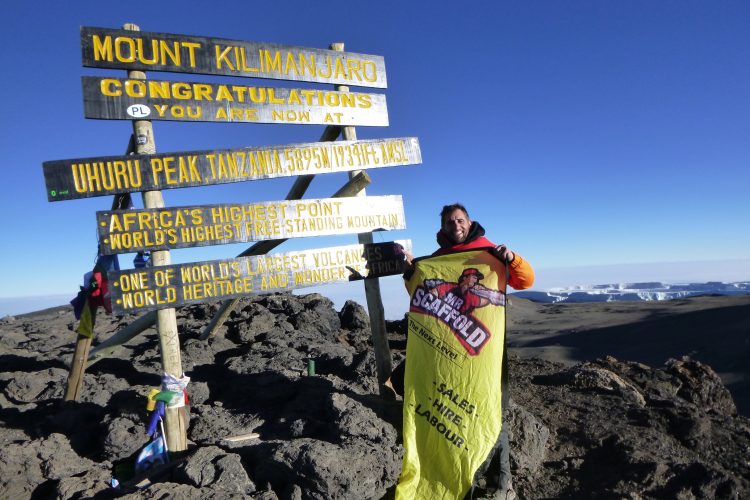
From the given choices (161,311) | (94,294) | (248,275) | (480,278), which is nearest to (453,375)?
(480,278)

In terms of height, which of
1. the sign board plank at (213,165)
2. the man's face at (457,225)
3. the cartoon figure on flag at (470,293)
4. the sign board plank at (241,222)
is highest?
the sign board plank at (213,165)

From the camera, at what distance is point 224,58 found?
4730mm

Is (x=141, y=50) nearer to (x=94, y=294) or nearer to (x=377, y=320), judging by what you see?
(x=94, y=294)

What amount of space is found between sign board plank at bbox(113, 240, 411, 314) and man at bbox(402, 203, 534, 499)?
1039 mm

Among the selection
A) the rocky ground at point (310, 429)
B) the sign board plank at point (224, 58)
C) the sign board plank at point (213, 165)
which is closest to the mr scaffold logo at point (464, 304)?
the rocky ground at point (310, 429)

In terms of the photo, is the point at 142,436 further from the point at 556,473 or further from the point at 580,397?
the point at 580,397

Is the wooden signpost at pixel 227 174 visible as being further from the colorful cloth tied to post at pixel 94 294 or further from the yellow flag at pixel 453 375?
the yellow flag at pixel 453 375

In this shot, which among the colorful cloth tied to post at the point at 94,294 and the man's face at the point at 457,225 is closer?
the man's face at the point at 457,225

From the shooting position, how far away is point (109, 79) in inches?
167

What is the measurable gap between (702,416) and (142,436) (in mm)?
5822

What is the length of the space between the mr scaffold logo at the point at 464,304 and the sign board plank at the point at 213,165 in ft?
5.78

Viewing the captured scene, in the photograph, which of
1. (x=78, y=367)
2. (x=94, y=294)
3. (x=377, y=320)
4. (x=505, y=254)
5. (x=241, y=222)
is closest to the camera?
(x=505, y=254)

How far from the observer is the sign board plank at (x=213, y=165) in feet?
13.4

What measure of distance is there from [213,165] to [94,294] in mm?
1708
